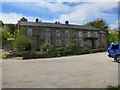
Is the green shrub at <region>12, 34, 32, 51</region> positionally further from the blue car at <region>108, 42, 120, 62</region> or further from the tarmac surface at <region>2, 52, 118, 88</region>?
the blue car at <region>108, 42, 120, 62</region>

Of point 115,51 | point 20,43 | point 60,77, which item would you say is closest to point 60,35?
point 20,43

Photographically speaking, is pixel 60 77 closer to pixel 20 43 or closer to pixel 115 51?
pixel 115 51

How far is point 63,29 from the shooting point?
1104 inches

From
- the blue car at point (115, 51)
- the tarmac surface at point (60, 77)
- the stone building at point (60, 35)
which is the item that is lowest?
the tarmac surface at point (60, 77)

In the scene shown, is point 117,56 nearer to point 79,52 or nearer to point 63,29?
point 79,52

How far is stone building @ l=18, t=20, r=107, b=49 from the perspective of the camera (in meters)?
25.1

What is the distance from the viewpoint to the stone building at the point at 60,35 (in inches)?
987

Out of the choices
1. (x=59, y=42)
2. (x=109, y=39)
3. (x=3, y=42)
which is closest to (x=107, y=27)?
(x=109, y=39)

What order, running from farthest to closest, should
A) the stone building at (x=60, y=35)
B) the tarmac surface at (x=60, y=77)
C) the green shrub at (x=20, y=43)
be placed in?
the stone building at (x=60, y=35) → the green shrub at (x=20, y=43) → the tarmac surface at (x=60, y=77)

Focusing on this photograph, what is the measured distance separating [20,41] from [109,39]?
43.6 m

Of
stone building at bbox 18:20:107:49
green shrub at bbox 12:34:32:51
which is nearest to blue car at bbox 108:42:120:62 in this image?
green shrub at bbox 12:34:32:51

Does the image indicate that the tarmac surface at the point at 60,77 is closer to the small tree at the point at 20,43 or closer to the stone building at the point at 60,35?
the small tree at the point at 20,43

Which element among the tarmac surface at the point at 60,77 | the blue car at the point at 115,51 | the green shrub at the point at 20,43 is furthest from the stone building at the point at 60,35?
the blue car at the point at 115,51

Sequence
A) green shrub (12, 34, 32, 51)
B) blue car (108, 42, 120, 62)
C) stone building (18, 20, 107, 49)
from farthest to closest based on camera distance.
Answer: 1. stone building (18, 20, 107, 49)
2. green shrub (12, 34, 32, 51)
3. blue car (108, 42, 120, 62)
